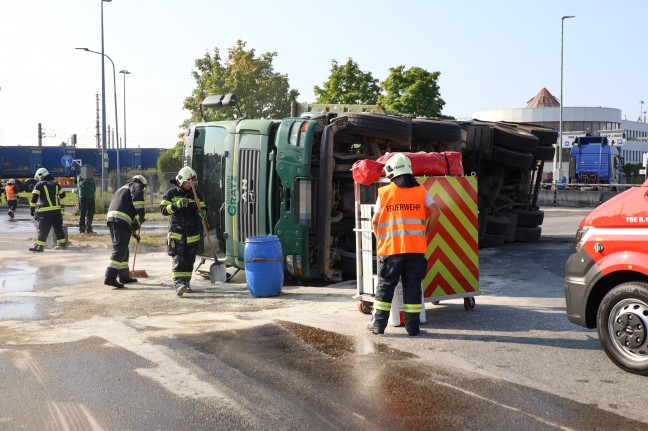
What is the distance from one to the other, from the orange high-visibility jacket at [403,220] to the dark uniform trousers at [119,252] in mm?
5312

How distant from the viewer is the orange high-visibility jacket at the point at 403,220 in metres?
7.46

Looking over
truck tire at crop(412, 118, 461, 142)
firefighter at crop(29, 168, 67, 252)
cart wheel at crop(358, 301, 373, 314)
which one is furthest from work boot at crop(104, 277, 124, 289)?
firefighter at crop(29, 168, 67, 252)

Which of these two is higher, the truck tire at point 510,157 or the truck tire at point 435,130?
the truck tire at point 435,130

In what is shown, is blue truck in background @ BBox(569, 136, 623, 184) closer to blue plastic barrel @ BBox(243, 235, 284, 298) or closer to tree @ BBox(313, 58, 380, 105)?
tree @ BBox(313, 58, 380, 105)

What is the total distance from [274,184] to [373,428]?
6.36 m

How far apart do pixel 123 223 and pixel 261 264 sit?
2.73m

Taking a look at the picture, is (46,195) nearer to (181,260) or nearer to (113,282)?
(113,282)

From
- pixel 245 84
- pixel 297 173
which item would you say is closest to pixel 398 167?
pixel 297 173

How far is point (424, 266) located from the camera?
7539mm

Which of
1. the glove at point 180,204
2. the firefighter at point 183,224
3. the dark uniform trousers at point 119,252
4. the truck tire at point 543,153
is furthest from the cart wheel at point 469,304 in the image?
the truck tire at point 543,153

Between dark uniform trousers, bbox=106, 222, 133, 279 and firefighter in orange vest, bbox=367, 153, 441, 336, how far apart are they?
5.25 m

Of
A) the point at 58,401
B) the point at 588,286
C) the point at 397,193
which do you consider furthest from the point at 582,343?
the point at 58,401

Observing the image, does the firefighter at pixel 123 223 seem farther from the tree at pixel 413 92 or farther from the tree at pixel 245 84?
the tree at pixel 413 92

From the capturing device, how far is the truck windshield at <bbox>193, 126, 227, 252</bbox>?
11828mm
